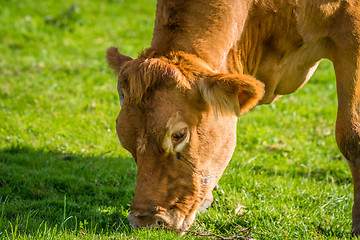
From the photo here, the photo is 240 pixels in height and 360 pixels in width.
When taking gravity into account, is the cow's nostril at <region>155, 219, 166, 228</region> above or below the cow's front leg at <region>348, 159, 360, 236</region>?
below

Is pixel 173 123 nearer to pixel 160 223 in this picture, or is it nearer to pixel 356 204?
pixel 160 223

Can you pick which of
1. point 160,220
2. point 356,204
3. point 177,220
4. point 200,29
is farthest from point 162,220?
point 356,204

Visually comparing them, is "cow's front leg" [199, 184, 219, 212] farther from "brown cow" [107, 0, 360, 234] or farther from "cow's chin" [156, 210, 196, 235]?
"cow's chin" [156, 210, 196, 235]

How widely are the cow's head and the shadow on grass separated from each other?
1.56ft

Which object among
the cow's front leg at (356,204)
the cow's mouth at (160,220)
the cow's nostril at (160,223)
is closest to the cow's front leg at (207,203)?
the cow's mouth at (160,220)

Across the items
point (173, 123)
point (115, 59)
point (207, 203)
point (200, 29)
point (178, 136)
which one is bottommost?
point (207, 203)

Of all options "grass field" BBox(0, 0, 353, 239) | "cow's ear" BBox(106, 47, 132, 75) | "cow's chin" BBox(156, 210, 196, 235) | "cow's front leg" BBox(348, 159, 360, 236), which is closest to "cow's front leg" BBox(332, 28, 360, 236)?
"cow's front leg" BBox(348, 159, 360, 236)

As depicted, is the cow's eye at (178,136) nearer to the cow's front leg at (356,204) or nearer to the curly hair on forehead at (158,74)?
the curly hair on forehead at (158,74)

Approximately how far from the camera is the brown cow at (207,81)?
12.8 ft

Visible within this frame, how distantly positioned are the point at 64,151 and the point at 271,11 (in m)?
3.33

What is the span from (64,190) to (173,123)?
84.1 inches

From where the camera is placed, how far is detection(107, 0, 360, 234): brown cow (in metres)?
3.89

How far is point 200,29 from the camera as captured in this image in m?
4.25

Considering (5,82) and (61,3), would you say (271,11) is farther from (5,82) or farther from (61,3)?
(61,3)
